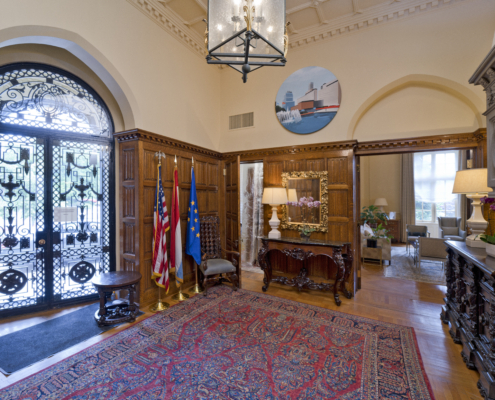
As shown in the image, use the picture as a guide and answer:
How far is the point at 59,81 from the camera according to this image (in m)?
3.63

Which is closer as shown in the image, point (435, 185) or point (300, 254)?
point (300, 254)

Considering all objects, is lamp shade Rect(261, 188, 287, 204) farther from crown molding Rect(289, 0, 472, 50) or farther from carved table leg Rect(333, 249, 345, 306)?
crown molding Rect(289, 0, 472, 50)

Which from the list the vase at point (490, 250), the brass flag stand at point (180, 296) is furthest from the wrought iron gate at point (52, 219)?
the vase at point (490, 250)

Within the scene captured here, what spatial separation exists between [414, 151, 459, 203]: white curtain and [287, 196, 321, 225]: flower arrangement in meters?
7.60

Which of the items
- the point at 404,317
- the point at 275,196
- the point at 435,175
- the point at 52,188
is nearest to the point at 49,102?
the point at 52,188

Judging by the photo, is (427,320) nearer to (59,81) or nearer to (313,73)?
(313,73)

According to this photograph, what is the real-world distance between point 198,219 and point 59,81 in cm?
290

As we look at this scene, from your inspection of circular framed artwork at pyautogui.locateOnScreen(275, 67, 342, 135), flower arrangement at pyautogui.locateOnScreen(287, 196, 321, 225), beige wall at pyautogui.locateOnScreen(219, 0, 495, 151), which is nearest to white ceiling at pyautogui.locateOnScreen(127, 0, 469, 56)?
beige wall at pyautogui.locateOnScreen(219, 0, 495, 151)

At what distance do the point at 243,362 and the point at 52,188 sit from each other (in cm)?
349

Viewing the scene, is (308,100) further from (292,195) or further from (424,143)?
(424,143)

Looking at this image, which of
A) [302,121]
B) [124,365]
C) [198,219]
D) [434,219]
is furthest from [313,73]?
[434,219]

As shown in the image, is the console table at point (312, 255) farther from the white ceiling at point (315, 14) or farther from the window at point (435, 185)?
the window at point (435, 185)

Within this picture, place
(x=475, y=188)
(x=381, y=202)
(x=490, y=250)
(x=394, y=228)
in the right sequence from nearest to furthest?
1. (x=490, y=250)
2. (x=475, y=188)
3. (x=381, y=202)
4. (x=394, y=228)

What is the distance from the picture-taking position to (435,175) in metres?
9.62
